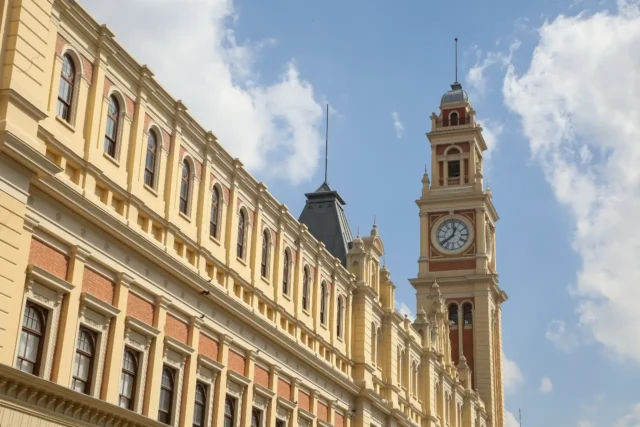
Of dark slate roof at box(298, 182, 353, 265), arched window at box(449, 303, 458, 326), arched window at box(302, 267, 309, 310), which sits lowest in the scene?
arched window at box(302, 267, 309, 310)

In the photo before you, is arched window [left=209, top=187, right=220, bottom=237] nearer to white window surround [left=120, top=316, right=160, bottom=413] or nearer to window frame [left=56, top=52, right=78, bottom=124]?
white window surround [left=120, top=316, right=160, bottom=413]

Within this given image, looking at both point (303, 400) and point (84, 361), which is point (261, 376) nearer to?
point (303, 400)

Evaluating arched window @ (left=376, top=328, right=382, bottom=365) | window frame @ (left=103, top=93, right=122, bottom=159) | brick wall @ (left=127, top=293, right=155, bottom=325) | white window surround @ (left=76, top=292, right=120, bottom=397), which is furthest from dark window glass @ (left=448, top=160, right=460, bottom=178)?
white window surround @ (left=76, top=292, right=120, bottom=397)

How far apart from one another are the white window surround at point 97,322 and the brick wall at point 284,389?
10.7 metres

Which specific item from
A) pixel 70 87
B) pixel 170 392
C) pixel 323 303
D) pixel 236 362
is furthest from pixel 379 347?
pixel 70 87

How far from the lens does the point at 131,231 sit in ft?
84.3

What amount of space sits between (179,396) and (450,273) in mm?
46923

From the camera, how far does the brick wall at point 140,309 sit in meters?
26.0

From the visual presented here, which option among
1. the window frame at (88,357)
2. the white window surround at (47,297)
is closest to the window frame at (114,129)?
the white window surround at (47,297)

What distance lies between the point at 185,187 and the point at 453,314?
1783 inches

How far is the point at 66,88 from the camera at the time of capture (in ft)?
79.9

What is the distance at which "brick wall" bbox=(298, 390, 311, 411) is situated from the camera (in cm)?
3594

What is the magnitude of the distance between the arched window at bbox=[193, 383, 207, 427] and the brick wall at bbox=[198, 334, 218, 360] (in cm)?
97

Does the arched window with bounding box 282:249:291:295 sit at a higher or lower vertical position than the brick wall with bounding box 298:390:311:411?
higher
